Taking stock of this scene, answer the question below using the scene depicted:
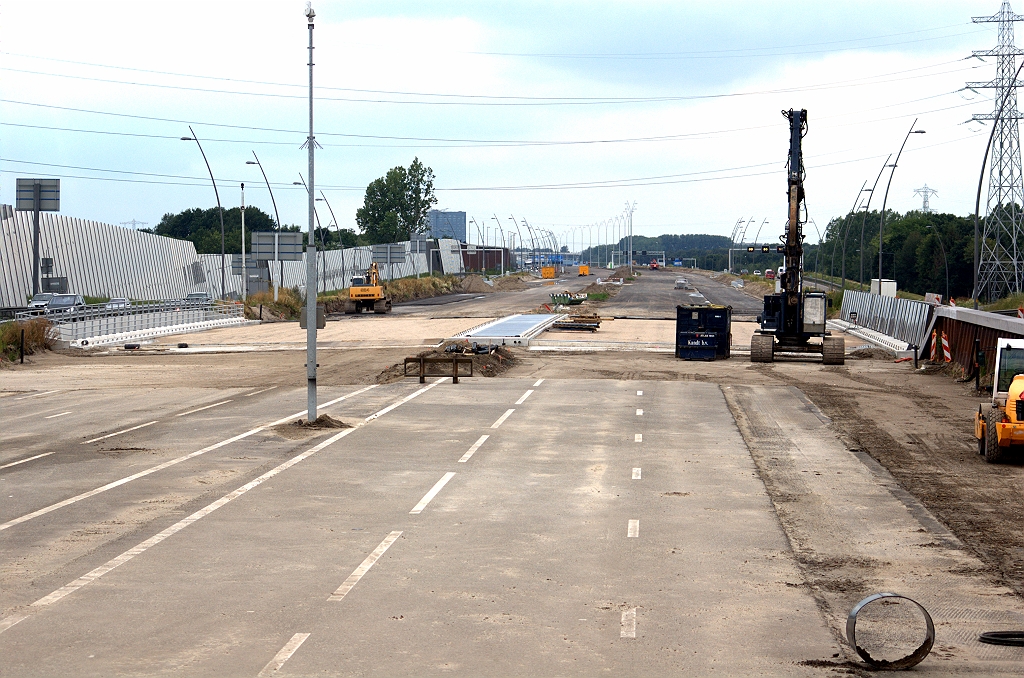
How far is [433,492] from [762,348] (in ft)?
90.1

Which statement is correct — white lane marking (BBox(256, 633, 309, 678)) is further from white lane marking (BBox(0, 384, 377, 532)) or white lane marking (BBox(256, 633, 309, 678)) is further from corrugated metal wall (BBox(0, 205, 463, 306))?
corrugated metal wall (BBox(0, 205, 463, 306))

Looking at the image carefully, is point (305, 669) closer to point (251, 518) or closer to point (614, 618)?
point (614, 618)

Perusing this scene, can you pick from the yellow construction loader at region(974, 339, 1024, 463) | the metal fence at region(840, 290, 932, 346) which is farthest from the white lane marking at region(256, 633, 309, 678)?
the metal fence at region(840, 290, 932, 346)

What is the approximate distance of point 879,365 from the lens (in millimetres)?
42719

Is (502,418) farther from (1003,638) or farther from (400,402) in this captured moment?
(1003,638)

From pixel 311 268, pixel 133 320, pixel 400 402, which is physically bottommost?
pixel 400 402

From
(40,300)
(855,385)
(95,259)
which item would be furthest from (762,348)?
(95,259)

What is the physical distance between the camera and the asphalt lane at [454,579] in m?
9.58

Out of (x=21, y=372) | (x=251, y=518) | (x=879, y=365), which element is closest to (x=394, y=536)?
(x=251, y=518)

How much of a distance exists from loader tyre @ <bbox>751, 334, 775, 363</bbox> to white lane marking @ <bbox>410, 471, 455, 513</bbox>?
84.2 feet

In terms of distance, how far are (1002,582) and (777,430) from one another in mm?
12551

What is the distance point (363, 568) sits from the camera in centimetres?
1263

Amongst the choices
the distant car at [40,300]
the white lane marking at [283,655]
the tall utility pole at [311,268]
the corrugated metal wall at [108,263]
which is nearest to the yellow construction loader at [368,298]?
the corrugated metal wall at [108,263]

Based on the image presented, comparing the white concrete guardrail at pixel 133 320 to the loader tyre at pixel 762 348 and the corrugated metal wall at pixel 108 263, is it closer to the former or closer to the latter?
the corrugated metal wall at pixel 108 263
